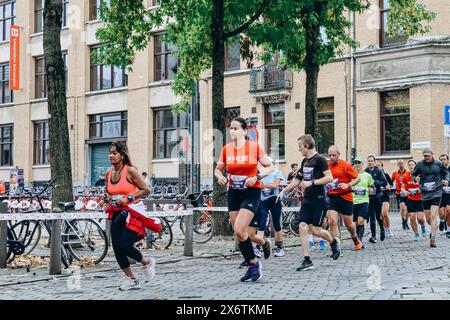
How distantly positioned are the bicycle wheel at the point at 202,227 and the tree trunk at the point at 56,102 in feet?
13.0

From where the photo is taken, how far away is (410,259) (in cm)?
1286

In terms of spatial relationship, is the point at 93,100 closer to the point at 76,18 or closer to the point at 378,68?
the point at 76,18

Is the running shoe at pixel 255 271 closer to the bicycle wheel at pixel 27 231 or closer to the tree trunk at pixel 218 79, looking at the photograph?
the bicycle wheel at pixel 27 231

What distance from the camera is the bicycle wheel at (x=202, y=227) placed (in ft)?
57.6

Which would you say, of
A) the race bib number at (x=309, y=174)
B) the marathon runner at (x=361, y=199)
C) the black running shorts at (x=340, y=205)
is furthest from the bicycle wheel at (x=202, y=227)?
the race bib number at (x=309, y=174)

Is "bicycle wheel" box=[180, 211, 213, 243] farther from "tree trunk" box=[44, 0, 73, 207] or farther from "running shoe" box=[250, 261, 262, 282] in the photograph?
"running shoe" box=[250, 261, 262, 282]

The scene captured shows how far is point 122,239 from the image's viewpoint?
932 centimetres

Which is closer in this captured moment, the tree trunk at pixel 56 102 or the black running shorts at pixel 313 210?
the black running shorts at pixel 313 210

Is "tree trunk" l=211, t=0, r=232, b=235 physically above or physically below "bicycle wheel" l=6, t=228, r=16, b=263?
above

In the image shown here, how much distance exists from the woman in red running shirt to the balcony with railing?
2283cm

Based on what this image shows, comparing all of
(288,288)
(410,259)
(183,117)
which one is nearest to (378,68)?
(183,117)

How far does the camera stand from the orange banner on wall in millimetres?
43656

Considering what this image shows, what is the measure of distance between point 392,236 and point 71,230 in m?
8.91

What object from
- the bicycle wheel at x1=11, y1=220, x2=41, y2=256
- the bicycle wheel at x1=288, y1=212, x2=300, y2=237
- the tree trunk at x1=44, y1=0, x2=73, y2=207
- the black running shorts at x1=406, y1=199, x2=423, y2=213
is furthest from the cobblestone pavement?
the bicycle wheel at x1=288, y1=212, x2=300, y2=237
